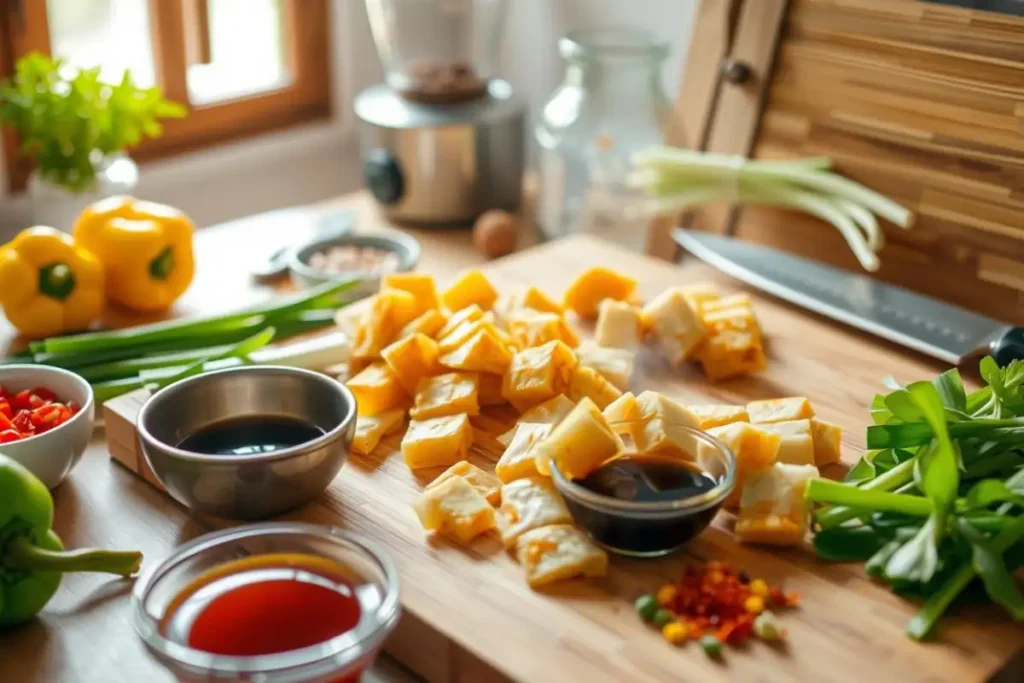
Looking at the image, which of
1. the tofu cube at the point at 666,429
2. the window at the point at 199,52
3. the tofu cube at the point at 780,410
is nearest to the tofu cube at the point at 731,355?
the tofu cube at the point at 780,410

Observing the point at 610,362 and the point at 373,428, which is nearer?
the point at 373,428

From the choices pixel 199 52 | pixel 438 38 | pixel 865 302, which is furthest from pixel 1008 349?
pixel 199 52

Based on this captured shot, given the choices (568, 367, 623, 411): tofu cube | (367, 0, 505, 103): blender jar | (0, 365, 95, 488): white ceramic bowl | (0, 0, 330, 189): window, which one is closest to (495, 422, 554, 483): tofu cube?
(568, 367, 623, 411): tofu cube

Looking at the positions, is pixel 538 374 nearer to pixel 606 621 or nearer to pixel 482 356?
pixel 482 356

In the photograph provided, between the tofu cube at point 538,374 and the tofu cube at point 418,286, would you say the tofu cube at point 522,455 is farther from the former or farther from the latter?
the tofu cube at point 418,286

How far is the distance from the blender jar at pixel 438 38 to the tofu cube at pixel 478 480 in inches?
40.1

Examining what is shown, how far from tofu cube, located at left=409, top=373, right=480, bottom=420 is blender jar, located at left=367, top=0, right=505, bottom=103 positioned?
2.83 ft

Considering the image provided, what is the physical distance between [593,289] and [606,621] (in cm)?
67

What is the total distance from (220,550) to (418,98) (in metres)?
1.20

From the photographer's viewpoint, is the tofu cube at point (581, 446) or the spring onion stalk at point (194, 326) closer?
the tofu cube at point (581, 446)

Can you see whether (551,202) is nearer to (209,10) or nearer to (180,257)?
(180,257)

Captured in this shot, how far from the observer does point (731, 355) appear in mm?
1480

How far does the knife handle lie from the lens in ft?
4.54

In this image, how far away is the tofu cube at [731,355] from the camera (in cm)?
148
